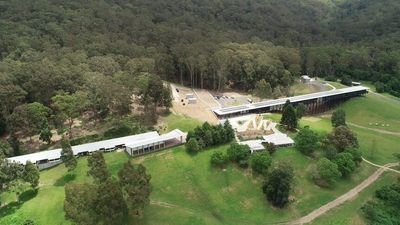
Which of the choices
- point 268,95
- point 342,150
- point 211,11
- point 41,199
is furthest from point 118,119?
point 211,11

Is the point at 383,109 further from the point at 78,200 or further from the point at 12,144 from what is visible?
the point at 12,144

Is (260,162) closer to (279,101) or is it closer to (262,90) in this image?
(279,101)

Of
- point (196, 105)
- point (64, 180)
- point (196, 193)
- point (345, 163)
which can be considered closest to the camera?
point (196, 193)

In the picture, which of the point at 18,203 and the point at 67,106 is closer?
the point at 18,203

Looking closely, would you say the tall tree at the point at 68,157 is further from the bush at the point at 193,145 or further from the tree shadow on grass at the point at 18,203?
the bush at the point at 193,145

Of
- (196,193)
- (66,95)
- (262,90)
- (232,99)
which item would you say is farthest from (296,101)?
(66,95)

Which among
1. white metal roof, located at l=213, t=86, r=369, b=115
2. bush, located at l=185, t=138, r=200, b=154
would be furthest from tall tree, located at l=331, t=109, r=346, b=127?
bush, located at l=185, t=138, r=200, b=154
